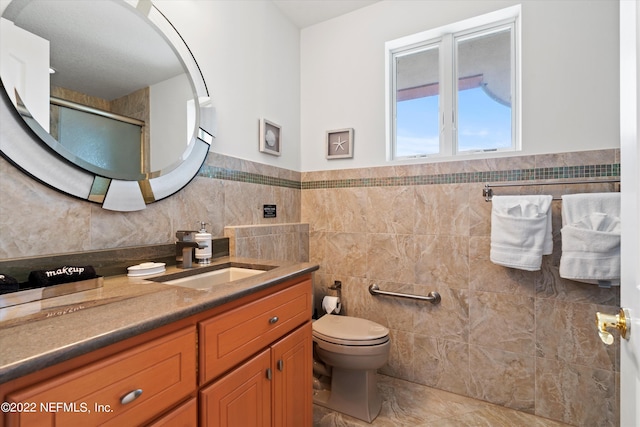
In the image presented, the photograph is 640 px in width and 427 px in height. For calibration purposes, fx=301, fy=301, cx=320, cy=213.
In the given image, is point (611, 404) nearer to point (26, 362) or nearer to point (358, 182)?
point (358, 182)

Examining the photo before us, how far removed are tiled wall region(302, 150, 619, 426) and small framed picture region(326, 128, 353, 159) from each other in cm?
14

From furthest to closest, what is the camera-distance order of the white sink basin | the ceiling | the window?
the ceiling, the window, the white sink basin

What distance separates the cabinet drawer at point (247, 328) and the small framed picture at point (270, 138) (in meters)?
1.09

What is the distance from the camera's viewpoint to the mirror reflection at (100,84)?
1.01 metres

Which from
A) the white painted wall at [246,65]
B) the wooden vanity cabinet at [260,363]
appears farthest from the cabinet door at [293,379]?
the white painted wall at [246,65]

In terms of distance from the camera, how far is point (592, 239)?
1.47 metres

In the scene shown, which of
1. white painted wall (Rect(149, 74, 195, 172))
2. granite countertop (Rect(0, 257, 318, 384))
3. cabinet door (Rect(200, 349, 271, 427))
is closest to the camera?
granite countertop (Rect(0, 257, 318, 384))

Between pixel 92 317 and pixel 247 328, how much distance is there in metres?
0.45

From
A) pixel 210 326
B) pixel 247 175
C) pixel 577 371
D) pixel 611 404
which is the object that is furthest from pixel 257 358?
pixel 611 404

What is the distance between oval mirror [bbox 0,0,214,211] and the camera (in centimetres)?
100

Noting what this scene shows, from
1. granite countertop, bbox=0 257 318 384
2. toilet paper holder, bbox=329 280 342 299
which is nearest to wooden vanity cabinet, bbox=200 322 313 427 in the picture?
granite countertop, bbox=0 257 318 384

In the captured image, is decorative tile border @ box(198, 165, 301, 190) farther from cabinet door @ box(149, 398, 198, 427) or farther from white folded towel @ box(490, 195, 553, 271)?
white folded towel @ box(490, 195, 553, 271)

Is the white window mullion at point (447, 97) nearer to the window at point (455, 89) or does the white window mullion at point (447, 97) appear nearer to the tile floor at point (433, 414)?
the window at point (455, 89)

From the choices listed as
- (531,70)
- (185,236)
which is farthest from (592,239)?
(185,236)
